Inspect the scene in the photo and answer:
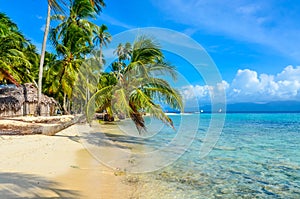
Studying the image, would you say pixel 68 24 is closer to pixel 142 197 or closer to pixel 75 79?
pixel 75 79

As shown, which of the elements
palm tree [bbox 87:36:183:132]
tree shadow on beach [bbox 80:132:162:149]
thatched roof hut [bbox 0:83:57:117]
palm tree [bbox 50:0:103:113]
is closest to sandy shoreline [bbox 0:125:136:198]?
tree shadow on beach [bbox 80:132:162:149]

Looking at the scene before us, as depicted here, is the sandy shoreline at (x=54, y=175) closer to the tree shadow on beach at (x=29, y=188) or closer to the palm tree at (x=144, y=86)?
the tree shadow on beach at (x=29, y=188)

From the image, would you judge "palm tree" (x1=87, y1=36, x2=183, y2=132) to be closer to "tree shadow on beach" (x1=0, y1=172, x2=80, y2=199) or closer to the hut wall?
"tree shadow on beach" (x1=0, y1=172, x2=80, y2=199)

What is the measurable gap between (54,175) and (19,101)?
15.5 metres

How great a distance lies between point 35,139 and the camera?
968 centimetres

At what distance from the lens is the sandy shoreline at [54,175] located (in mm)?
4434

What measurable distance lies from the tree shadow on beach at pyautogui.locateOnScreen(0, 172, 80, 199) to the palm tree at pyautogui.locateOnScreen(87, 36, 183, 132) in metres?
5.31

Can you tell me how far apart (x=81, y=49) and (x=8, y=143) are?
47.1ft

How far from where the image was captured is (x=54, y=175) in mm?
5434

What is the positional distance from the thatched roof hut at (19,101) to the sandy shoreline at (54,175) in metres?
10.5

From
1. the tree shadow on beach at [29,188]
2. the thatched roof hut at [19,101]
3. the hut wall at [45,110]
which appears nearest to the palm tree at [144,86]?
the tree shadow on beach at [29,188]

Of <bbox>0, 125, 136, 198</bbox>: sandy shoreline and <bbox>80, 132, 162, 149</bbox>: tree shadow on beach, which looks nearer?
<bbox>0, 125, 136, 198</bbox>: sandy shoreline

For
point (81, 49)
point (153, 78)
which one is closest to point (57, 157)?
point (153, 78)

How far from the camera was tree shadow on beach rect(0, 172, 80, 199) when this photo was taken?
13.6 ft
